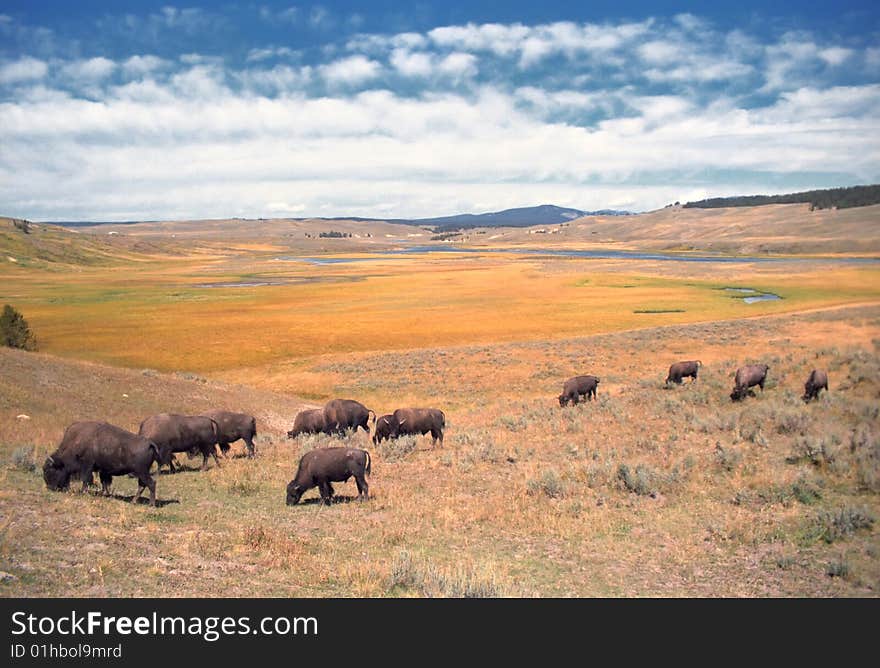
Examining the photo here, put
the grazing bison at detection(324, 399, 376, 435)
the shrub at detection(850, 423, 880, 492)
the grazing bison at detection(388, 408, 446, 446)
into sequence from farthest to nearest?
the grazing bison at detection(324, 399, 376, 435) → the grazing bison at detection(388, 408, 446, 446) → the shrub at detection(850, 423, 880, 492)

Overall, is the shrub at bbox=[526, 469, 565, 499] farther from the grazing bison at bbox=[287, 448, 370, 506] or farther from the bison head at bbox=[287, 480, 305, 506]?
the bison head at bbox=[287, 480, 305, 506]

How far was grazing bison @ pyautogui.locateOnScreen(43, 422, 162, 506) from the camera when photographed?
11289 millimetres

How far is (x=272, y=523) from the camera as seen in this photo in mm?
11023

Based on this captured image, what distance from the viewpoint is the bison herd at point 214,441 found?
11.4 meters

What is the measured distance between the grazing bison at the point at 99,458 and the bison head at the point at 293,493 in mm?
2607

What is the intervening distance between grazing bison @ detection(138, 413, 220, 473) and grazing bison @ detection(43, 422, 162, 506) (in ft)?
9.77

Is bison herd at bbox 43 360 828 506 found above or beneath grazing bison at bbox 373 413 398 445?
above

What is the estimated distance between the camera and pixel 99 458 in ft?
37.6

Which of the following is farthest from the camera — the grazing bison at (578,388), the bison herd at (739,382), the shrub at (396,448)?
the grazing bison at (578,388)

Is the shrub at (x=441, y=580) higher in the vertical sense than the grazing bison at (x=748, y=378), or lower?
higher

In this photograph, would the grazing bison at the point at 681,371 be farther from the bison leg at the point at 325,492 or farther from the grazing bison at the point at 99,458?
the grazing bison at the point at 99,458

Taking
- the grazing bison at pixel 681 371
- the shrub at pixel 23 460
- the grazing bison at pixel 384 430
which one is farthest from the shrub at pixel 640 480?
the grazing bison at pixel 681 371

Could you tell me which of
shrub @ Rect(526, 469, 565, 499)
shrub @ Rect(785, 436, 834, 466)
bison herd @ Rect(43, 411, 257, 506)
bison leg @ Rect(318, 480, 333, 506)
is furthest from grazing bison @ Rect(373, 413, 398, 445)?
shrub @ Rect(785, 436, 834, 466)

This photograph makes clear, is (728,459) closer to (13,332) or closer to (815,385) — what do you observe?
(815,385)
